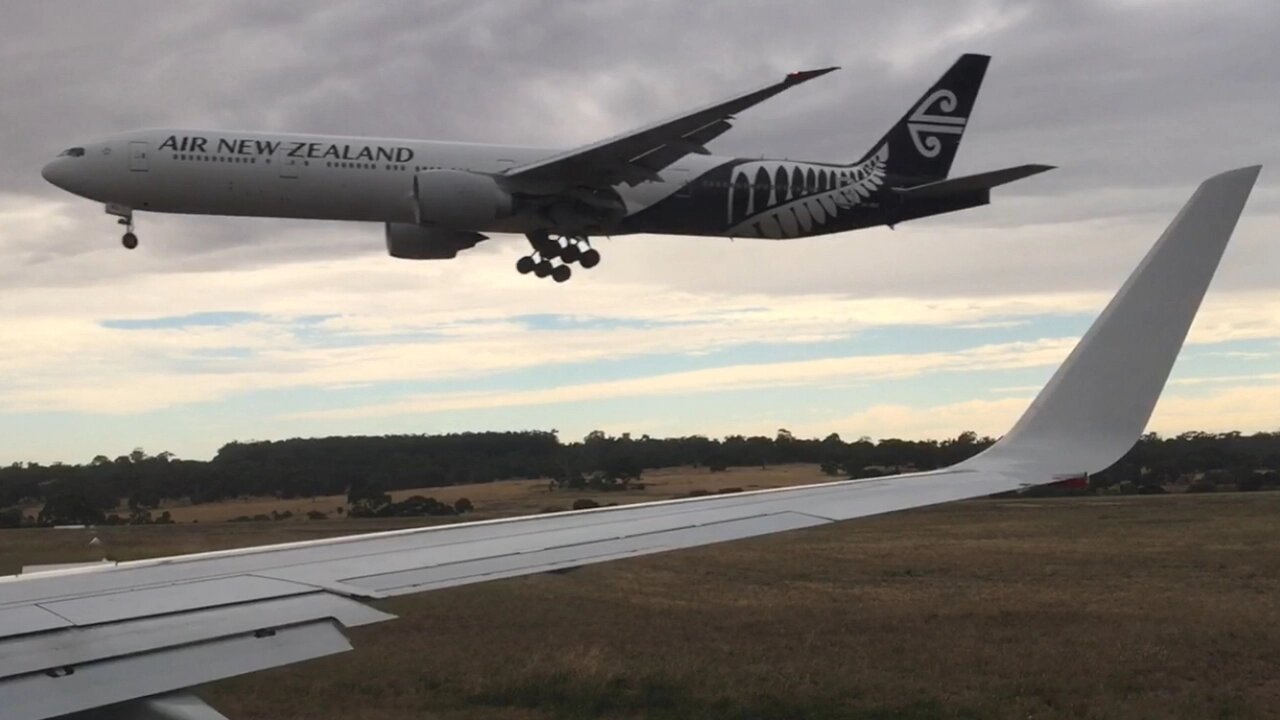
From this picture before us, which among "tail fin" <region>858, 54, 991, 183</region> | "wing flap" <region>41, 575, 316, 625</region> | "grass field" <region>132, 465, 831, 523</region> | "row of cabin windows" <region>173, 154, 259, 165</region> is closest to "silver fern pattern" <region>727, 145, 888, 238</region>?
"tail fin" <region>858, 54, 991, 183</region>

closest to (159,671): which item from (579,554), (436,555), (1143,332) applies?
(436,555)

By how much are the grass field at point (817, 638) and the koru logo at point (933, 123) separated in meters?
12.3

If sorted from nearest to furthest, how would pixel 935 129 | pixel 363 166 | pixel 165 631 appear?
pixel 165 631 < pixel 363 166 < pixel 935 129

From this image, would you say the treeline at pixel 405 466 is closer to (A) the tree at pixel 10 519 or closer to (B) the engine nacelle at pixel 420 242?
(A) the tree at pixel 10 519

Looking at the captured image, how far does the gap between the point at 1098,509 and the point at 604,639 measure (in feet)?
62.3

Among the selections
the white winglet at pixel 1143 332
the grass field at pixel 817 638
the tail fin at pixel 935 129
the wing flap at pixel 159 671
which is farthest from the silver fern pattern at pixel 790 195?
the wing flap at pixel 159 671

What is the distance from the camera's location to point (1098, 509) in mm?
30172

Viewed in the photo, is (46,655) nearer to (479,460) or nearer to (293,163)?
(293,163)

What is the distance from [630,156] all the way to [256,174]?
7120mm

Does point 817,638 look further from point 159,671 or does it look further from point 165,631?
point 159,671

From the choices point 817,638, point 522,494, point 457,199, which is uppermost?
point 457,199

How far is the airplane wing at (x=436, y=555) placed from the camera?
3.38 metres

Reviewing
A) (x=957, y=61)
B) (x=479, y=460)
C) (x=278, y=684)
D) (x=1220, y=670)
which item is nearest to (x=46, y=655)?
(x=278, y=684)

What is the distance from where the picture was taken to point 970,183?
26.2 metres
